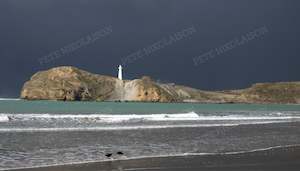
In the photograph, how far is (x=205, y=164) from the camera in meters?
15.8

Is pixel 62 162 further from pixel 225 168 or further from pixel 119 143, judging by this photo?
pixel 119 143

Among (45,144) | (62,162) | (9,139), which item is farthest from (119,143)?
(62,162)

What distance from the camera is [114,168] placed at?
577 inches

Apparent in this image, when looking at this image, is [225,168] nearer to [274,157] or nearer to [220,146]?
[274,157]

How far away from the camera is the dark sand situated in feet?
48.1

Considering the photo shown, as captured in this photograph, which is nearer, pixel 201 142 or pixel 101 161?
pixel 101 161

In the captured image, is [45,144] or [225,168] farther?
[45,144]

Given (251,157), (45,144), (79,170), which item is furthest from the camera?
(45,144)

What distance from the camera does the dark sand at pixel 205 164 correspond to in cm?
1467

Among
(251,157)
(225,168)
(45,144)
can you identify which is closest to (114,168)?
(225,168)

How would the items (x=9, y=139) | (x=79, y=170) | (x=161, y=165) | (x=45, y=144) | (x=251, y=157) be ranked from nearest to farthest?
(x=79, y=170), (x=161, y=165), (x=251, y=157), (x=45, y=144), (x=9, y=139)

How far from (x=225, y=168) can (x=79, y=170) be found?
175 inches

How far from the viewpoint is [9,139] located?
2375cm

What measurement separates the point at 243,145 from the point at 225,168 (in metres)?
8.36
